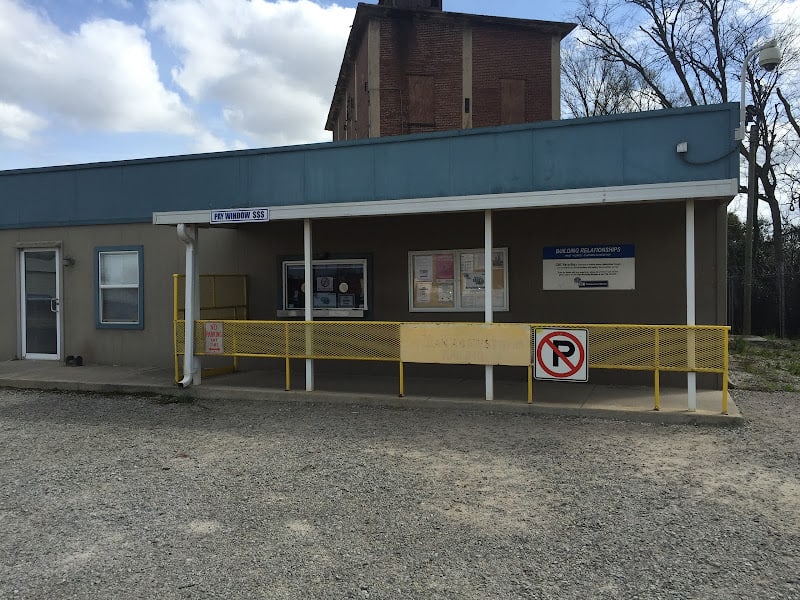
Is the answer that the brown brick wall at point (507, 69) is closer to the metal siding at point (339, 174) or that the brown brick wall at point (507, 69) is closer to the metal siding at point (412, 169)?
the metal siding at point (339, 174)

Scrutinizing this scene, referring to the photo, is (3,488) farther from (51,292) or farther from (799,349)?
(799,349)

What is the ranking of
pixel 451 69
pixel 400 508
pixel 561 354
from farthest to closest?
pixel 451 69 → pixel 561 354 → pixel 400 508

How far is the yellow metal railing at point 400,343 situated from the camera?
715cm

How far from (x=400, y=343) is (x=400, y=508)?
12.2 feet

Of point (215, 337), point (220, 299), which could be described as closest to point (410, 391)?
point (215, 337)

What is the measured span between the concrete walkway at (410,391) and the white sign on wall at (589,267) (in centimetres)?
145

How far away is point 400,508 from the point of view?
466 cm

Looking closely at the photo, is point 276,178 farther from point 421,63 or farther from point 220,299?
point 421,63

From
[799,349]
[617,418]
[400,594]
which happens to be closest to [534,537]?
[400,594]

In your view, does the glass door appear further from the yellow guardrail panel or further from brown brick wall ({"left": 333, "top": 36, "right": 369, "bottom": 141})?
brown brick wall ({"left": 333, "top": 36, "right": 369, "bottom": 141})

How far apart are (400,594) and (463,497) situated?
5.14ft

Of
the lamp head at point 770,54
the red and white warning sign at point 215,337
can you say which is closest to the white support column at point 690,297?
the lamp head at point 770,54

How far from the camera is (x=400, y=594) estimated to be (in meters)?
3.39

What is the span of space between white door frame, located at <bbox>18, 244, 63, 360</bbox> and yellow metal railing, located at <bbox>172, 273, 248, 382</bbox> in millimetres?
2910
